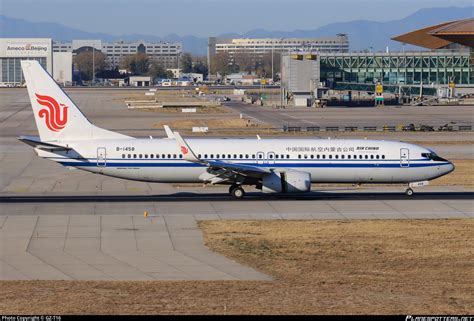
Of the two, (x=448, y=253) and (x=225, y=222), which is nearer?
(x=448, y=253)

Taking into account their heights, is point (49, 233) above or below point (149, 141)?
below

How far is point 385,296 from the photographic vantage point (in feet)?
95.8

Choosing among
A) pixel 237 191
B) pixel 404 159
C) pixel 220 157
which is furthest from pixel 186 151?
pixel 404 159

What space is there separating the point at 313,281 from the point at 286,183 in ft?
62.6

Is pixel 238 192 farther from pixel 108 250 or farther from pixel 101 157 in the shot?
pixel 108 250

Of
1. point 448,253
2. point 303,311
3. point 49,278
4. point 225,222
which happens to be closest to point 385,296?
point 303,311

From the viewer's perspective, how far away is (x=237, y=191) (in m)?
52.0

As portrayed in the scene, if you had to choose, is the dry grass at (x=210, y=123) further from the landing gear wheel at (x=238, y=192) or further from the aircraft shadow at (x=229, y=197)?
the landing gear wheel at (x=238, y=192)

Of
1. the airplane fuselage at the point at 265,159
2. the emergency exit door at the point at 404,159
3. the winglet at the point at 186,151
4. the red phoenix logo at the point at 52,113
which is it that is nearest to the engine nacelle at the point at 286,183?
the airplane fuselage at the point at 265,159

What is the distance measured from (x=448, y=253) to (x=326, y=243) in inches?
198

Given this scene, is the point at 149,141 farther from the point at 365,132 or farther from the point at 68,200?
the point at 365,132

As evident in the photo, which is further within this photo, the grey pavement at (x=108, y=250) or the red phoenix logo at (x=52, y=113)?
the red phoenix logo at (x=52, y=113)

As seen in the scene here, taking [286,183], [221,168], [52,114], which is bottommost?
[286,183]

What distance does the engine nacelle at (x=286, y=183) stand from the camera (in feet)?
166
